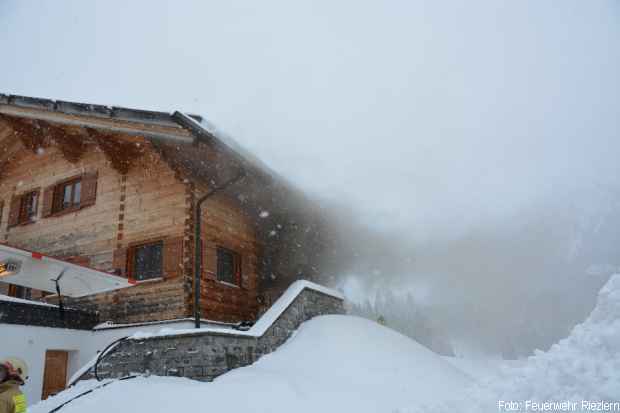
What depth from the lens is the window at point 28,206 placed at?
12797mm

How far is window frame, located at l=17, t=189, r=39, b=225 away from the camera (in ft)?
41.6

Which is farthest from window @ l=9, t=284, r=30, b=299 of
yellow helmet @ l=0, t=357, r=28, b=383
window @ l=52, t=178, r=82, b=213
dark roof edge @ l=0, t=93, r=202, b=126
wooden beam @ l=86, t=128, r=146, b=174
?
yellow helmet @ l=0, t=357, r=28, b=383

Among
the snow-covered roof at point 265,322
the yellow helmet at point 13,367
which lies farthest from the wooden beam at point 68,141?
the yellow helmet at point 13,367

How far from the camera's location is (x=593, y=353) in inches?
141

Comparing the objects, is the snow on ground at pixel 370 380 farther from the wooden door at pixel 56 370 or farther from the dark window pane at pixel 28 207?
the dark window pane at pixel 28 207

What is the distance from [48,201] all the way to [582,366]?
13.3 meters

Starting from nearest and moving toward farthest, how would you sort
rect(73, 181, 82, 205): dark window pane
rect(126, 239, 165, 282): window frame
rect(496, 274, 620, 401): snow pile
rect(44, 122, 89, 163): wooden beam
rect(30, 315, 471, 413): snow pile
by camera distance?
rect(496, 274, 620, 401): snow pile → rect(30, 315, 471, 413): snow pile → rect(126, 239, 165, 282): window frame → rect(44, 122, 89, 163): wooden beam → rect(73, 181, 82, 205): dark window pane

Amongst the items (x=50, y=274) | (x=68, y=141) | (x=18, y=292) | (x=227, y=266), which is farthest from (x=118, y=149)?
(x=18, y=292)

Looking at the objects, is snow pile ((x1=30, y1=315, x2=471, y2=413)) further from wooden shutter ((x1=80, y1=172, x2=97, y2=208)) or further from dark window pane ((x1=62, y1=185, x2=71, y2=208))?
dark window pane ((x1=62, y1=185, x2=71, y2=208))

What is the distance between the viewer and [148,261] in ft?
34.2

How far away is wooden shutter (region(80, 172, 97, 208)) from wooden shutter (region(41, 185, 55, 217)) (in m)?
1.25

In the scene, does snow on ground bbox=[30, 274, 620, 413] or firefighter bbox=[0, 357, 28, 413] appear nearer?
snow on ground bbox=[30, 274, 620, 413]

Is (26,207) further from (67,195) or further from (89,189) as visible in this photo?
(89,189)

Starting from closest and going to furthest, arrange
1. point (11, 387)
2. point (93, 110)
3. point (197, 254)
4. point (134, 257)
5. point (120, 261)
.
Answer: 1. point (11, 387)
2. point (197, 254)
3. point (93, 110)
4. point (120, 261)
5. point (134, 257)
